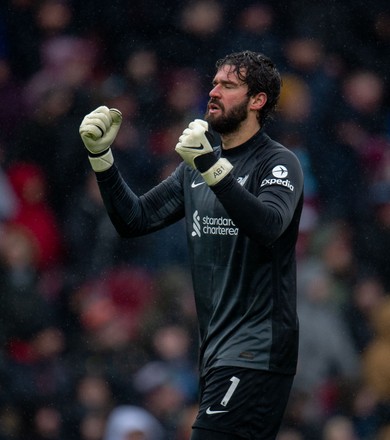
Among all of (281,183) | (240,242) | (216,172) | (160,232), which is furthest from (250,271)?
(160,232)

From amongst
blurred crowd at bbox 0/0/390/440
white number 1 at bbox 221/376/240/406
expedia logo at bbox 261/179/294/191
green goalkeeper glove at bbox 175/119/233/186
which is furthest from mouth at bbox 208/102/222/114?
blurred crowd at bbox 0/0/390/440

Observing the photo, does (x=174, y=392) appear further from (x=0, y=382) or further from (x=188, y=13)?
(x=188, y=13)

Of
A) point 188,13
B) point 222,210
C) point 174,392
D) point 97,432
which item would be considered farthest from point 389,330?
point 222,210

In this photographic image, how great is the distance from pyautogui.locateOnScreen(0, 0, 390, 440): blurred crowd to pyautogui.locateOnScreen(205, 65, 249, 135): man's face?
2.57 m

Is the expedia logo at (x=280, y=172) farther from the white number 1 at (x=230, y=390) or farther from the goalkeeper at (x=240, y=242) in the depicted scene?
the white number 1 at (x=230, y=390)

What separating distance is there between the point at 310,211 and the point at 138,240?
1.12 meters

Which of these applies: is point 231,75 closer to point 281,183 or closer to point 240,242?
point 281,183

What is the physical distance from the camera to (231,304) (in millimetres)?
3936

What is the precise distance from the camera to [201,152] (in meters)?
3.75

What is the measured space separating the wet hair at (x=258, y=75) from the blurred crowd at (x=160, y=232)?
2.47 meters

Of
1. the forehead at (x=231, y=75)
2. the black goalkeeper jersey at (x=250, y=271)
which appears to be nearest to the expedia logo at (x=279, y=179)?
the black goalkeeper jersey at (x=250, y=271)

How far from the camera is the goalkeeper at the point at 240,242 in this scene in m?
3.76

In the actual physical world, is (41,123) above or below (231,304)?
above

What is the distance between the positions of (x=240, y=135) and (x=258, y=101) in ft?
0.54
